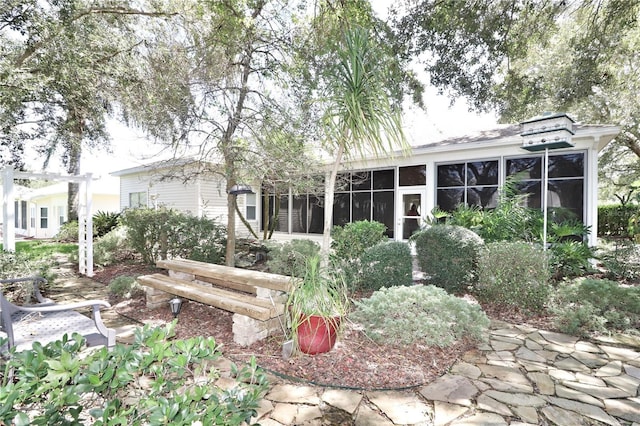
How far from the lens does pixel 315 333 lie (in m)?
3.29

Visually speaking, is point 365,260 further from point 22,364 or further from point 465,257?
point 22,364

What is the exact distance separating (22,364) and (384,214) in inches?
434

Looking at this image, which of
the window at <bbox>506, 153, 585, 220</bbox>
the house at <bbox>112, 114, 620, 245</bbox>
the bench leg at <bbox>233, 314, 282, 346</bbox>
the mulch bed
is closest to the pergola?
the house at <bbox>112, 114, 620, 245</bbox>

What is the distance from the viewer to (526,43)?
7.68m

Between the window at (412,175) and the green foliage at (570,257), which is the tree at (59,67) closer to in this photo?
the window at (412,175)

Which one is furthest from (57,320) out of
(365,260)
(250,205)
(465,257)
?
(250,205)

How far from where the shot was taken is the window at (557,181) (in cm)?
836

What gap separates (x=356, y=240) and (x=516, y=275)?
2829 mm

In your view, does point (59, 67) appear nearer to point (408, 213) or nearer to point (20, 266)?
point (20, 266)

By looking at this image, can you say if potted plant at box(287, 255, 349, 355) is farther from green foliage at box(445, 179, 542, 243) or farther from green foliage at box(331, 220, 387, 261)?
green foliage at box(445, 179, 542, 243)

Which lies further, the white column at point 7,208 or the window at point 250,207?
the window at point 250,207

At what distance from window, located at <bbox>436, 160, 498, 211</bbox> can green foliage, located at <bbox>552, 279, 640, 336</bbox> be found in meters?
4.93

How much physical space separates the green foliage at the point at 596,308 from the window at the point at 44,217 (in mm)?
28680

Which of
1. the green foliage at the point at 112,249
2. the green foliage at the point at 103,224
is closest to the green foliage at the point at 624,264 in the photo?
the green foliage at the point at 112,249
